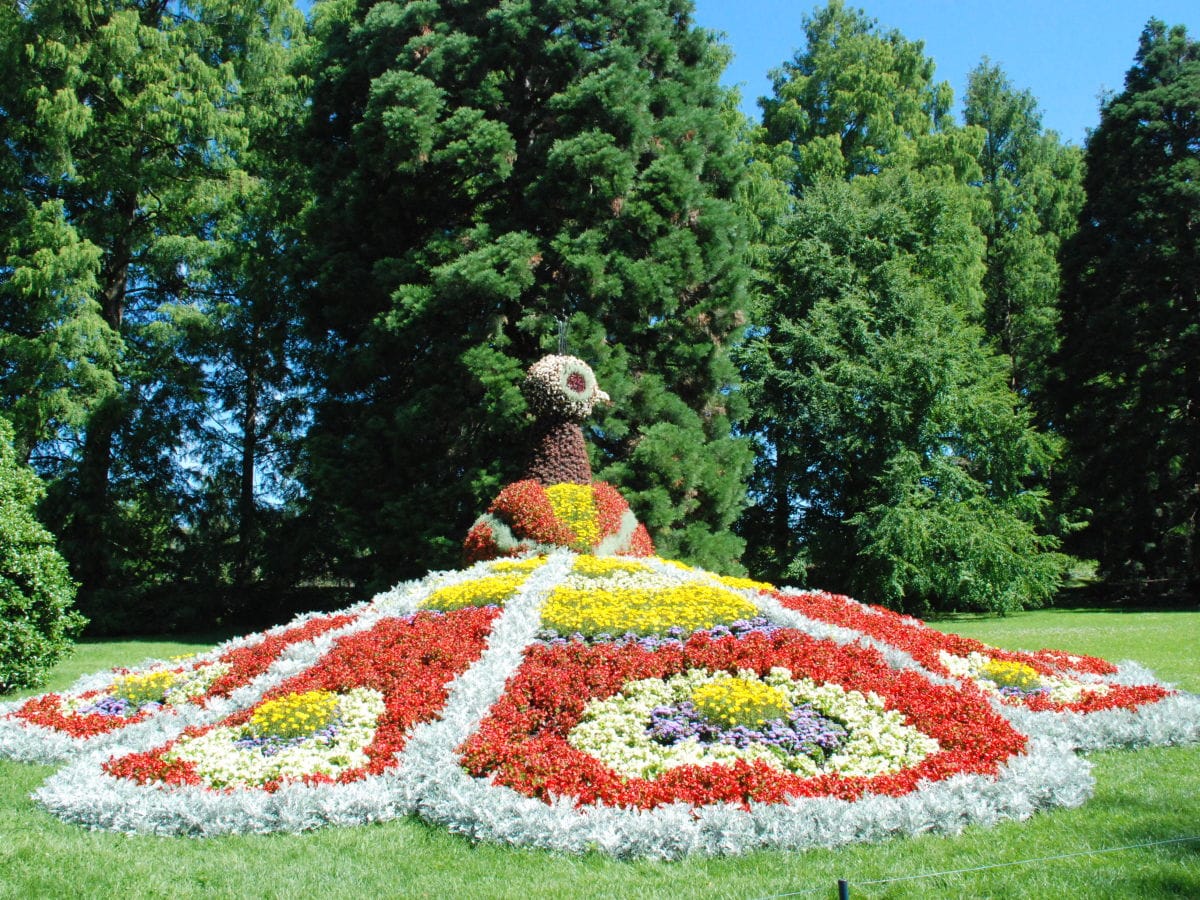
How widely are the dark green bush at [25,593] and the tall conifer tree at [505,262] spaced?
5.96m

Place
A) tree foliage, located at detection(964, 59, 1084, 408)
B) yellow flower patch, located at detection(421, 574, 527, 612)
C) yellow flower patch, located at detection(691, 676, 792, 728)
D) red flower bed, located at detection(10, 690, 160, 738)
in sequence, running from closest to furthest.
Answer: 1. yellow flower patch, located at detection(691, 676, 792, 728)
2. red flower bed, located at detection(10, 690, 160, 738)
3. yellow flower patch, located at detection(421, 574, 527, 612)
4. tree foliage, located at detection(964, 59, 1084, 408)

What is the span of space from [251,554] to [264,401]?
3.53 m

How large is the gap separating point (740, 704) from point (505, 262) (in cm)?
1081

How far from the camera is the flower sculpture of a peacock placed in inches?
185

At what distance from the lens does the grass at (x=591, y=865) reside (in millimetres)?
3889

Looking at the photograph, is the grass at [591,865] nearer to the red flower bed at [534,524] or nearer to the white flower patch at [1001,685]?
the white flower patch at [1001,685]

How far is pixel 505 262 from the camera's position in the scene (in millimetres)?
15242

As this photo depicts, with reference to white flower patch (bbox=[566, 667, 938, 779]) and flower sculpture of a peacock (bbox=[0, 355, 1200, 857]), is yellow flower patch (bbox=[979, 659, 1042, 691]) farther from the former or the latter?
white flower patch (bbox=[566, 667, 938, 779])

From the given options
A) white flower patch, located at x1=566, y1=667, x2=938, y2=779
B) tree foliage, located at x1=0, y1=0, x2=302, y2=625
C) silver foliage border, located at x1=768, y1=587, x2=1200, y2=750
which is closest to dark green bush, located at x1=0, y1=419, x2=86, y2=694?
white flower patch, located at x1=566, y1=667, x2=938, y2=779

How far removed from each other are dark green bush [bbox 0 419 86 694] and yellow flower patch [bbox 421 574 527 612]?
410cm

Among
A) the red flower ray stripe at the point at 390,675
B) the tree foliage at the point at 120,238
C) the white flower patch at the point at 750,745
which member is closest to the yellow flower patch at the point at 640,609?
the red flower ray stripe at the point at 390,675

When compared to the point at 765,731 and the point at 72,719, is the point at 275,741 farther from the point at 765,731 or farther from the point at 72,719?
the point at 765,731

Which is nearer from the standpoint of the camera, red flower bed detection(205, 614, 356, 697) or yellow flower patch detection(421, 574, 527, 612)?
red flower bed detection(205, 614, 356, 697)

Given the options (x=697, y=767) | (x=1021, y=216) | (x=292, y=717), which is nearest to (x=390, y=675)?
(x=292, y=717)
